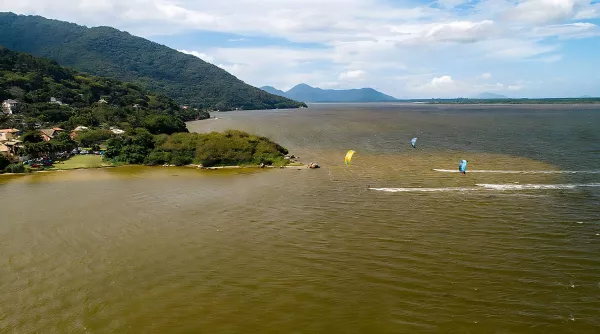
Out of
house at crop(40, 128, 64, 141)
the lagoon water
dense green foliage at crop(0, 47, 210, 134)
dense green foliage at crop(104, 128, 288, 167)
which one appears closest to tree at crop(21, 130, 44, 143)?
house at crop(40, 128, 64, 141)

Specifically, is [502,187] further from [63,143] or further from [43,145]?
[63,143]

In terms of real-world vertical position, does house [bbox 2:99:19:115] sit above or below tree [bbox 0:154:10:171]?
above

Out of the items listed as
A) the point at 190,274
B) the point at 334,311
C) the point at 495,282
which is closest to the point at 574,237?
the point at 495,282

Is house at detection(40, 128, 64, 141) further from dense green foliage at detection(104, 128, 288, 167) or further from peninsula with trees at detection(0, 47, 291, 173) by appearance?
dense green foliage at detection(104, 128, 288, 167)

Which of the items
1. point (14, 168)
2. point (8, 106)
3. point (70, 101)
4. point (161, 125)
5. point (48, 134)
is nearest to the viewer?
point (14, 168)

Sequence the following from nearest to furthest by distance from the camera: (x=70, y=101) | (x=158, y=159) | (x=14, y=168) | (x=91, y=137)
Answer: (x=14, y=168) < (x=158, y=159) < (x=91, y=137) < (x=70, y=101)

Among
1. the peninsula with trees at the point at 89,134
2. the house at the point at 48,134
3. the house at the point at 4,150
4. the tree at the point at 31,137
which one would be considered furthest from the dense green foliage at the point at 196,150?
the house at the point at 48,134

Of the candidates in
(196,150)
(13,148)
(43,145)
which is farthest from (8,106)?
(196,150)
